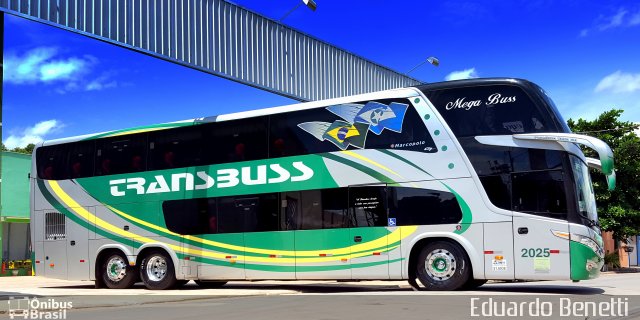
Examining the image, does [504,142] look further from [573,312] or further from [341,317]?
[341,317]

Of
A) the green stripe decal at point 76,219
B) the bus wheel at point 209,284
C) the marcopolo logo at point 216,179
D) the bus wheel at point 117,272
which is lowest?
the bus wheel at point 209,284

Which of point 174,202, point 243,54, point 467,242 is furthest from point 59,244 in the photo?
point 467,242

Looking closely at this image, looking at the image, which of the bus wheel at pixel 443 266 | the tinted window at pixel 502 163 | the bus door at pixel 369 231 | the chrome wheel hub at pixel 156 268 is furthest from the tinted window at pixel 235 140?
A: the tinted window at pixel 502 163

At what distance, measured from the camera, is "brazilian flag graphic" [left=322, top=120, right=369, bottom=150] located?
1470 centimetres

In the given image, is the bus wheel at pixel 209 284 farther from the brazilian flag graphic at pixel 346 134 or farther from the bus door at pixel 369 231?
the brazilian flag graphic at pixel 346 134

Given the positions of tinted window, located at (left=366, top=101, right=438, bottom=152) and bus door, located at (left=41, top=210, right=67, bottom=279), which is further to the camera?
bus door, located at (left=41, top=210, right=67, bottom=279)

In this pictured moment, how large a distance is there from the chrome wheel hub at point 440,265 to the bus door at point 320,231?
1.82 meters

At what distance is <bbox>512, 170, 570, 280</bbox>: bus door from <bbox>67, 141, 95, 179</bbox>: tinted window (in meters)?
11.5

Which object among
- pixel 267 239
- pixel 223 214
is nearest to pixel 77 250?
pixel 223 214

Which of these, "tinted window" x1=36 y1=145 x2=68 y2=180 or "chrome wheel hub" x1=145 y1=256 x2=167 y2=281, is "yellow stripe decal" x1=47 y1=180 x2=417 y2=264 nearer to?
"tinted window" x1=36 y1=145 x2=68 y2=180

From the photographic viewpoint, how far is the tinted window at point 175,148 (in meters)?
16.8

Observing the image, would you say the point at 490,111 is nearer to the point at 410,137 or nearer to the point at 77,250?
the point at 410,137

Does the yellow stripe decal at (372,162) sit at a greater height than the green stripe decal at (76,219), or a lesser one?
greater

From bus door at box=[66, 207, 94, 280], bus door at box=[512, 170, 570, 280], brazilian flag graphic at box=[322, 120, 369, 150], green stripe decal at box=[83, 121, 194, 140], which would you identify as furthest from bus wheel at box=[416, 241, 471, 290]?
bus door at box=[66, 207, 94, 280]
